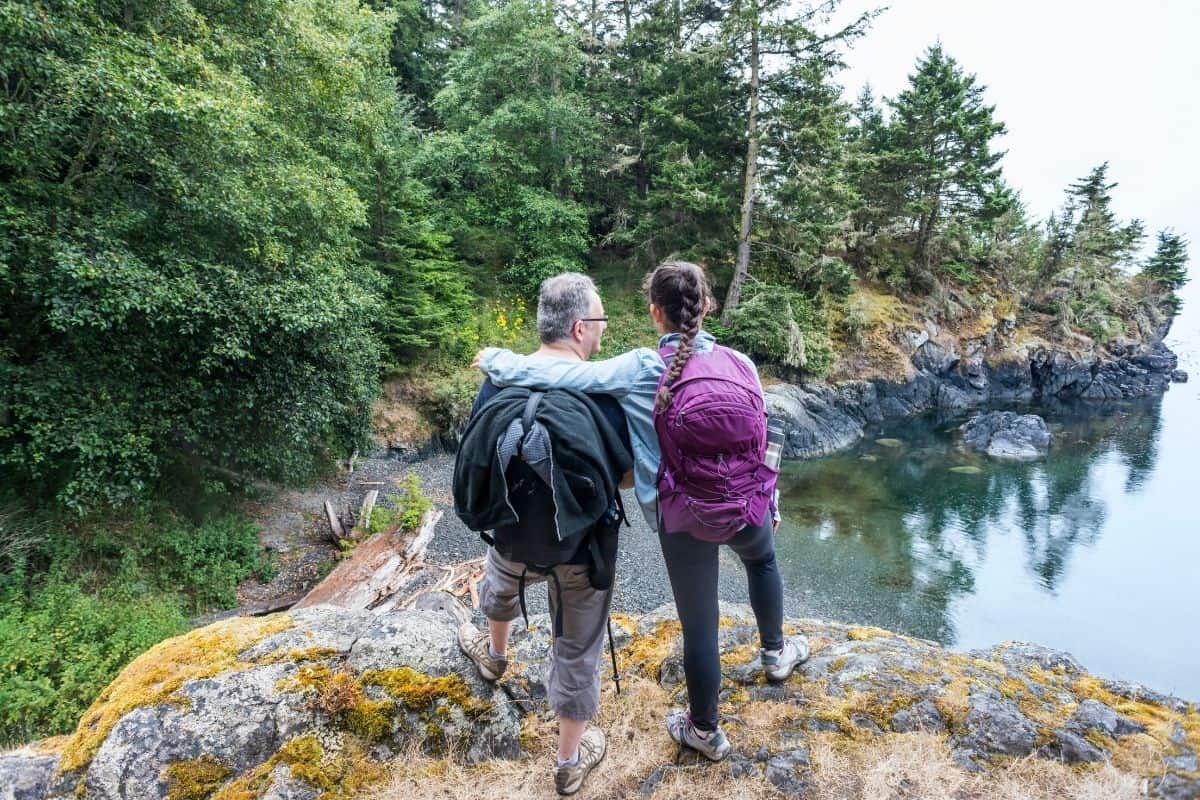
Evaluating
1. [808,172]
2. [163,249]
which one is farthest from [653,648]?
[808,172]

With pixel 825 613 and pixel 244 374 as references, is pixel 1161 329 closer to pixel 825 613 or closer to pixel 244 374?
pixel 825 613

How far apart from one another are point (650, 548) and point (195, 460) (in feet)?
23.3

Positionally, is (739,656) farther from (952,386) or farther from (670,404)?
(952,386)

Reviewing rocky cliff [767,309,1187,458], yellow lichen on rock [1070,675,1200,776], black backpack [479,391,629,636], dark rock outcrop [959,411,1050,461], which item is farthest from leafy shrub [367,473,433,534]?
dark rock outcrop [959,411,1050,461]

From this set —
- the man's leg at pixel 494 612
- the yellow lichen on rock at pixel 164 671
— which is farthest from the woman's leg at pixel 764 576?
the yellow lichen on rock at pixel 164 671

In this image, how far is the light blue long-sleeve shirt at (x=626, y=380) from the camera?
179cm

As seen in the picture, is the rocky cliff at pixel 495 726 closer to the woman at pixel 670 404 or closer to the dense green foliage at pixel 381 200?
the woman at pixel 670 404

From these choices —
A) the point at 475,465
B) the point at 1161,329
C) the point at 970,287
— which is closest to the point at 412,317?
the point at 475,465

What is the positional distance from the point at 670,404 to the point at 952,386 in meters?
23.4

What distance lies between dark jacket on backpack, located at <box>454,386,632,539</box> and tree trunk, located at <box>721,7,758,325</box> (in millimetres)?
15284

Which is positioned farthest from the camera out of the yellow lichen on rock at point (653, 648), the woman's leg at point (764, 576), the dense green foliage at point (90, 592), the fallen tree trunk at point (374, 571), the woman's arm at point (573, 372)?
the fallen tree trunk at point (374, 571)

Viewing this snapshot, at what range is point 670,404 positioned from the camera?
1782 mm

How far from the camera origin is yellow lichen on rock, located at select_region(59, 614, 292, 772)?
203 centimetres

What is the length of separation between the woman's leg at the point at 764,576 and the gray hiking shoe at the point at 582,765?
90cm
